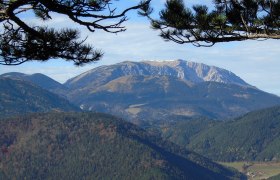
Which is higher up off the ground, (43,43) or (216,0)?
(216,0)

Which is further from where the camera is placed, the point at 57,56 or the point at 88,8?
the point at 57,56

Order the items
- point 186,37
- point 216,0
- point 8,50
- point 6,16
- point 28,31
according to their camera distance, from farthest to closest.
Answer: point 186,37, point 216,0, point 8,50, point 28,31, point 6,16

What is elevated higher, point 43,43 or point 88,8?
point 88,8

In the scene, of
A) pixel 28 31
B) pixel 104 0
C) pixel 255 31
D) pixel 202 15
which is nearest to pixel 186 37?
pixel 202 15

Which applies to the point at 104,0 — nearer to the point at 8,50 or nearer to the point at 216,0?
the point at 8,50

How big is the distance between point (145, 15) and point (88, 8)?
13.3 ft

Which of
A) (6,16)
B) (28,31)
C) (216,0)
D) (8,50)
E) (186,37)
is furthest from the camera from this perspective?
(186,37)

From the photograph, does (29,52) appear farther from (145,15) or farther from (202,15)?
(202,15)

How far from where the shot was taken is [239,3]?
57.6ft

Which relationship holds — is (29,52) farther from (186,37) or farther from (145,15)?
(186,37)

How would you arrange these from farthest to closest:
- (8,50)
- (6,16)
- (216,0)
Answer: (216,0) → (8,50) → (6,16)

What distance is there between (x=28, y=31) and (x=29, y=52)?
137 cm

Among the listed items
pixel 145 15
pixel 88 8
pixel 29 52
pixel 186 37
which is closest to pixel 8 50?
pixel 29 52

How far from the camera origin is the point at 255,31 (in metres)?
17.7
